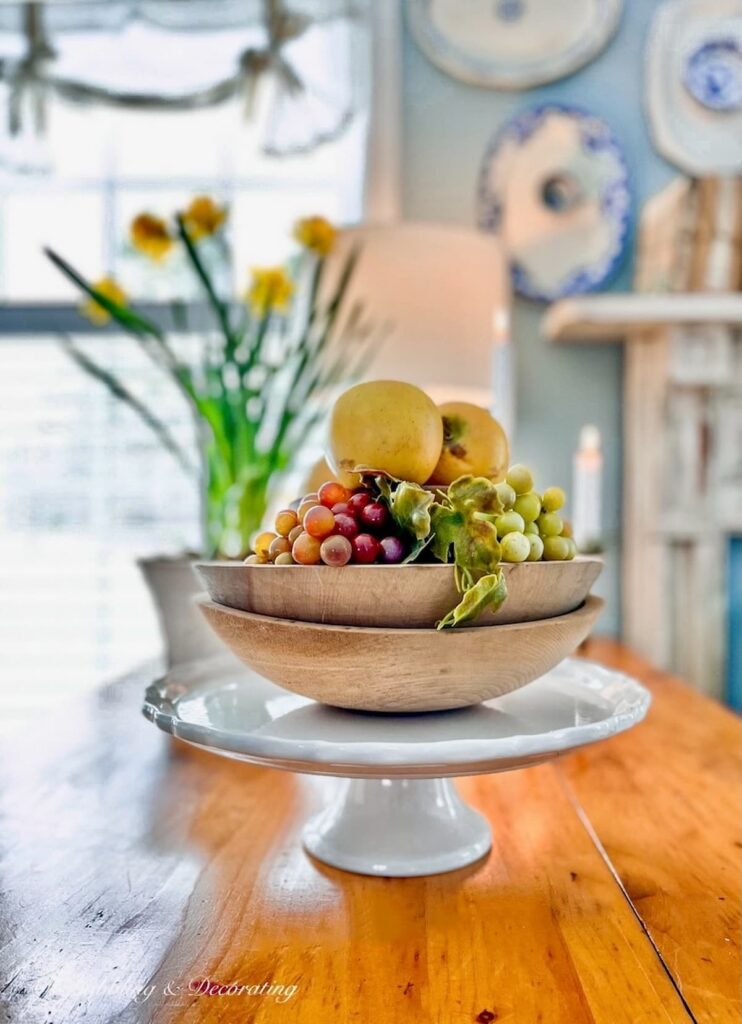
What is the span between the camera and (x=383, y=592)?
51cm

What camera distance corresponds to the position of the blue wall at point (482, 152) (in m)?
2.07

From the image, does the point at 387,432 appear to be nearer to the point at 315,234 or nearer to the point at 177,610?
the point at 177,610

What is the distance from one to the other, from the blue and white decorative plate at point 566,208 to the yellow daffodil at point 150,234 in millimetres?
1038

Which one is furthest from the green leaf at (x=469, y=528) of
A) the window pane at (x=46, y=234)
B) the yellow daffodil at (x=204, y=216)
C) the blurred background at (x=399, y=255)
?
the window pane at (x=46, y=234)

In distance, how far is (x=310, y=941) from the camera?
483 mm

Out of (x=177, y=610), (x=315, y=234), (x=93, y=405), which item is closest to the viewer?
(x=177, y=610)

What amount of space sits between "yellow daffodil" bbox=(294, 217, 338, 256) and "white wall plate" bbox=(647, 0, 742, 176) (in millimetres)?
1177

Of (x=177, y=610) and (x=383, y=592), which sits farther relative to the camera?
(x=177, y=610)

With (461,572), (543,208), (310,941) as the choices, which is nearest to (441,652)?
(461,572)

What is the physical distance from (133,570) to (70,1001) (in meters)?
1.97

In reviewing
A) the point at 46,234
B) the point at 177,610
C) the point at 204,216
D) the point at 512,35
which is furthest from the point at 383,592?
the point at 46,234

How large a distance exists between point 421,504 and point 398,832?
0.73ft

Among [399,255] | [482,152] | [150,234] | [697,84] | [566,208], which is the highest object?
[697,84]

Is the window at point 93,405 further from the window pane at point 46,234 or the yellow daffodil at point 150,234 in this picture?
the yellow daffodil at point 150,234
